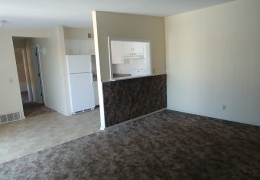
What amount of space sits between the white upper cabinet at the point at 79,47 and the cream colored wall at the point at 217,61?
2.45m

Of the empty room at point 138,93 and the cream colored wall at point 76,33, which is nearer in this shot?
the empty room at point 138,93

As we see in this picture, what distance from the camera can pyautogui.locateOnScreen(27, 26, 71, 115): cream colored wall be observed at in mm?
5125

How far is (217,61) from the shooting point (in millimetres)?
4156

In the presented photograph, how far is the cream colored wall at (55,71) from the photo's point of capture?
512 cm

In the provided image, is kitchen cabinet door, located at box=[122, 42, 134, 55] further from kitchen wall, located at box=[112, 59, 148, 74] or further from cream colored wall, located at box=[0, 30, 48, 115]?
cream colored wall, located at box=[0, 30, 48, 115]

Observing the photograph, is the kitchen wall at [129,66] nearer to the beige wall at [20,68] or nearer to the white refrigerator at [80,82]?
the white refrigerator at [80,82]

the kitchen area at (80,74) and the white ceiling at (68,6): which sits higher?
the white ceiling at (68,6)

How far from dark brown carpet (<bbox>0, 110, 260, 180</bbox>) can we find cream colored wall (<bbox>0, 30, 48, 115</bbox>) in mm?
2712

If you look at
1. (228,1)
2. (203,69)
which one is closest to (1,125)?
(203,69)

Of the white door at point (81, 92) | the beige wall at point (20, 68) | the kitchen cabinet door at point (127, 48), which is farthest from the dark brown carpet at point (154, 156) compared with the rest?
the beige wall at point (20, 68)

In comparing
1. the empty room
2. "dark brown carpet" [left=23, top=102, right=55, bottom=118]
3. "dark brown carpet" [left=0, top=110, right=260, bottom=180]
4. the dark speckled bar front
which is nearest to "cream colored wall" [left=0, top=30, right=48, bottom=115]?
the empty room

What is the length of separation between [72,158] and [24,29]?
415 cm

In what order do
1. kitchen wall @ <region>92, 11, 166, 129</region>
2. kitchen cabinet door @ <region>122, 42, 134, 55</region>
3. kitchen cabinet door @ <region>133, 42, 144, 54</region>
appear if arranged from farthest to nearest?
kitchen cabinet door @ <region>122, 42, 134, 55</region>
kitchen cabinet door @ <region>133, 42, 144, 54</region>
kitchen wall @ <region>92, 11, 166, 129</region>

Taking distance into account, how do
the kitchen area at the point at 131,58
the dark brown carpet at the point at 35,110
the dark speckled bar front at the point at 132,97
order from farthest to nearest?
the dark brown carpet at the point at 35,110
the kitchen area at the point at 131,58
the dark speckled bar front at the point at 132,97
